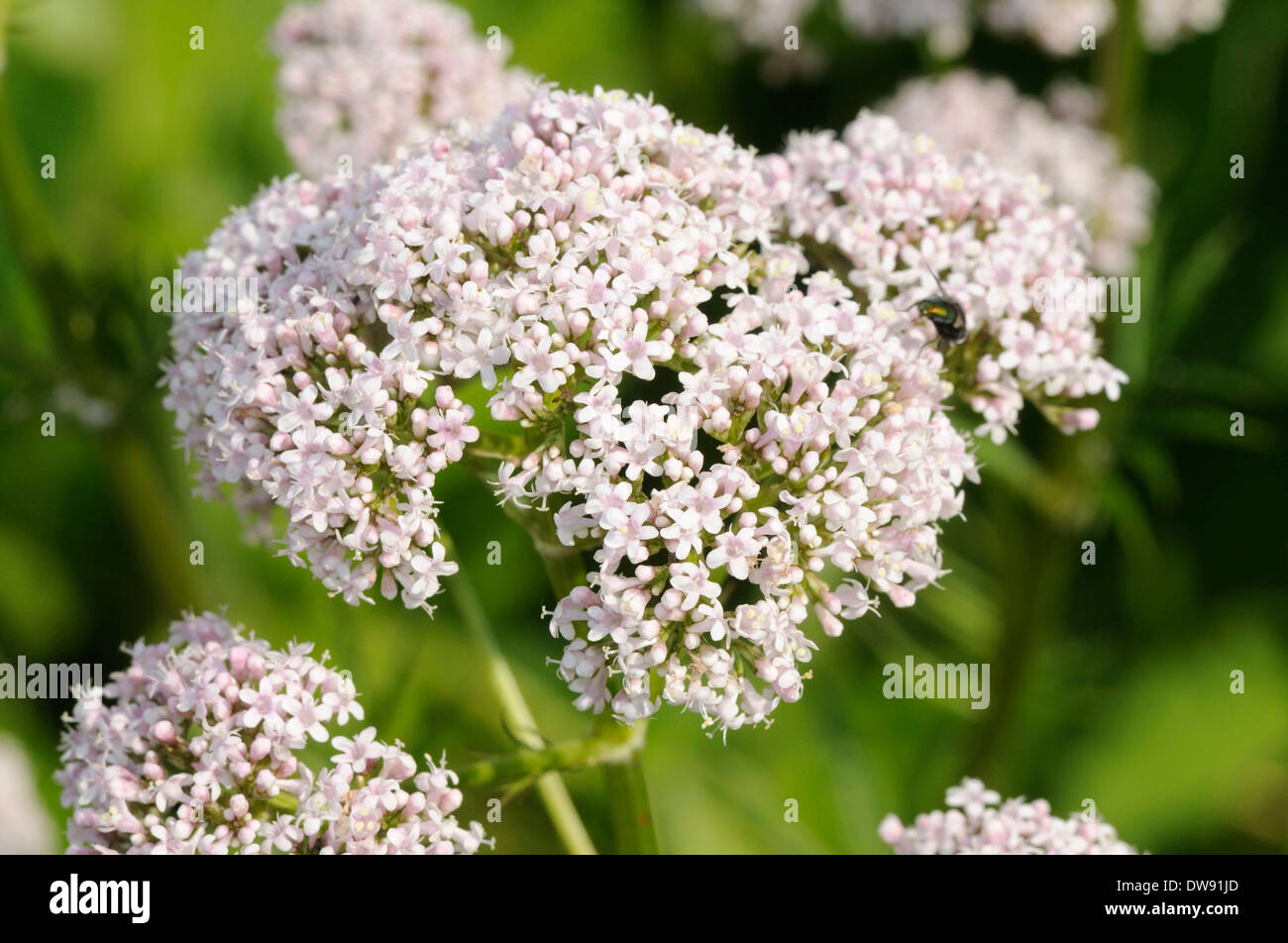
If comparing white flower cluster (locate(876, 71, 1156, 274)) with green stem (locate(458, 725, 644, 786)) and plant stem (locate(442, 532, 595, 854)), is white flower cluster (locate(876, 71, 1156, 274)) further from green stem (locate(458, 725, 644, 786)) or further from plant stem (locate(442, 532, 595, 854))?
green stem (locate(458, 725, 644, 786))

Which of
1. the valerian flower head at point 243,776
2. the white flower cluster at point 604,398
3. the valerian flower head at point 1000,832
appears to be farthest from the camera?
the valerian flower head at point 1000,832

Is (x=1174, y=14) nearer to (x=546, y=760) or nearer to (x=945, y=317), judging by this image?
(x=945, y=317)

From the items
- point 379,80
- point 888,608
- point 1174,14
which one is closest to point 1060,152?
point 1174,14

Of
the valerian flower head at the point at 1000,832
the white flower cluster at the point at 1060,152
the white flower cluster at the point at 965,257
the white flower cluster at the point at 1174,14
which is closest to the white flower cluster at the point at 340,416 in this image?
the white flower cluster at the point at 965,257

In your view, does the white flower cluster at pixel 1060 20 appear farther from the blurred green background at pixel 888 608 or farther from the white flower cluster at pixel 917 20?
the white flower cluster at pixel 917 20
